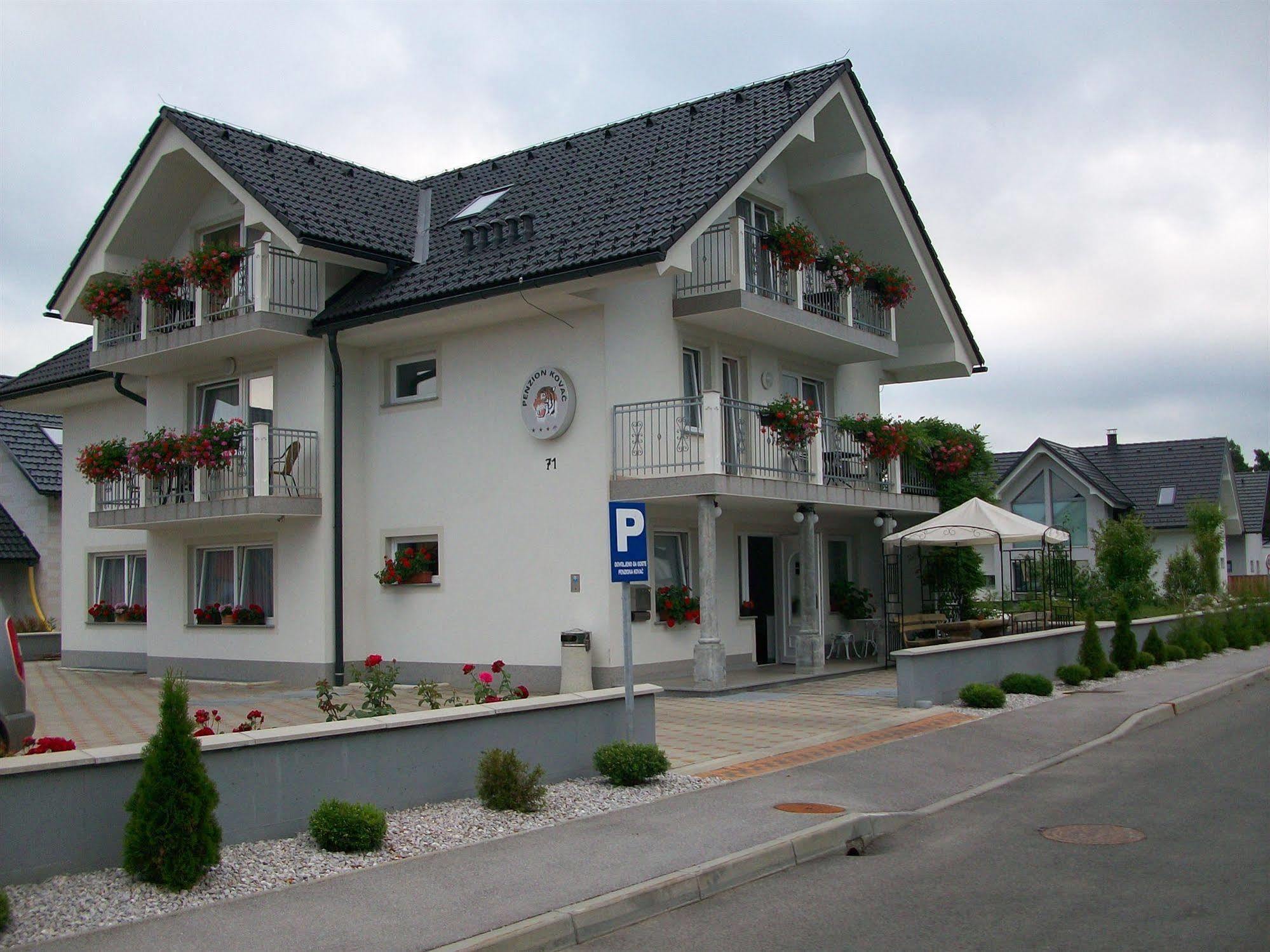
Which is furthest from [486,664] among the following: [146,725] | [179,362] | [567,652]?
[179,362]

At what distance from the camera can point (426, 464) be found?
18.9 m

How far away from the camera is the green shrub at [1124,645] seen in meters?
19.8

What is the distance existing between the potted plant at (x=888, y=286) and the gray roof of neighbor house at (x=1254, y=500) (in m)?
34.3

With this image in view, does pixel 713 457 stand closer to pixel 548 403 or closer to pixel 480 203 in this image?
pixel 548 403

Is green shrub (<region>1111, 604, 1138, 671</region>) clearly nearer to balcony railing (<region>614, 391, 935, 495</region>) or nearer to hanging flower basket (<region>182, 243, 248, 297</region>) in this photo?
balcony railing (<region>614, 391, 935, 495</region>)

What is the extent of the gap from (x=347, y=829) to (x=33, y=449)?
2620 centimetres

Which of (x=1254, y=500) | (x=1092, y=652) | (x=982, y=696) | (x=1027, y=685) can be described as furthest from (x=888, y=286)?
(x=1254, y=500)

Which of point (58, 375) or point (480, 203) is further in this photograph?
point (58, 375)

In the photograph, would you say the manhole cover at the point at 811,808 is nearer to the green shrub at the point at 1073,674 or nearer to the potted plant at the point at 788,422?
the potted plant at the point at 788,422

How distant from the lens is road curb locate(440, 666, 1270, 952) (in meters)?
6.14

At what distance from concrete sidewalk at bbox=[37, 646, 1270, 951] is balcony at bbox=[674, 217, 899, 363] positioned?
771 centimetres

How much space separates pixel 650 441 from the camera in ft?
55.7

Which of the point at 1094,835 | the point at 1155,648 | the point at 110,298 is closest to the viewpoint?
the point at 1094,835

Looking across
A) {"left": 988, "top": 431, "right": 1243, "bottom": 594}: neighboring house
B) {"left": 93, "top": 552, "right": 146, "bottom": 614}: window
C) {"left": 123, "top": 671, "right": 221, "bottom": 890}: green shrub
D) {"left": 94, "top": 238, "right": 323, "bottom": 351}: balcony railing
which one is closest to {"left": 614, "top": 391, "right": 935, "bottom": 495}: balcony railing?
{"left": 94, "top": 238, "right": 323, "bottom": 351}: balcony railing
